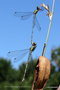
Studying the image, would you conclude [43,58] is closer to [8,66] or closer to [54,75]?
[54,75]

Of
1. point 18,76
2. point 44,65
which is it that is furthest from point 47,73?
point 18,76

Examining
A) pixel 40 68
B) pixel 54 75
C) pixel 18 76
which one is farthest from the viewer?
pixel 18 76

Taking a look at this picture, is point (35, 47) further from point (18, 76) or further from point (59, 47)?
point (18, 76)

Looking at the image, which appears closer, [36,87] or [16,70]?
[36,87]

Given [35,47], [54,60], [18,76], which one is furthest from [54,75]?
[35,47]

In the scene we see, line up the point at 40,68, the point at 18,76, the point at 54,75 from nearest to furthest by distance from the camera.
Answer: the point at 40,68
the point at 54,75
the point at 18,76

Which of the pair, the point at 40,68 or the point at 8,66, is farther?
the point at 8,66

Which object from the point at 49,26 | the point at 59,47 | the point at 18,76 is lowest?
the point at 18,76

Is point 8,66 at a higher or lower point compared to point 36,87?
lower

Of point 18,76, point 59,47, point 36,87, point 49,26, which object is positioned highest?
point 49,26
